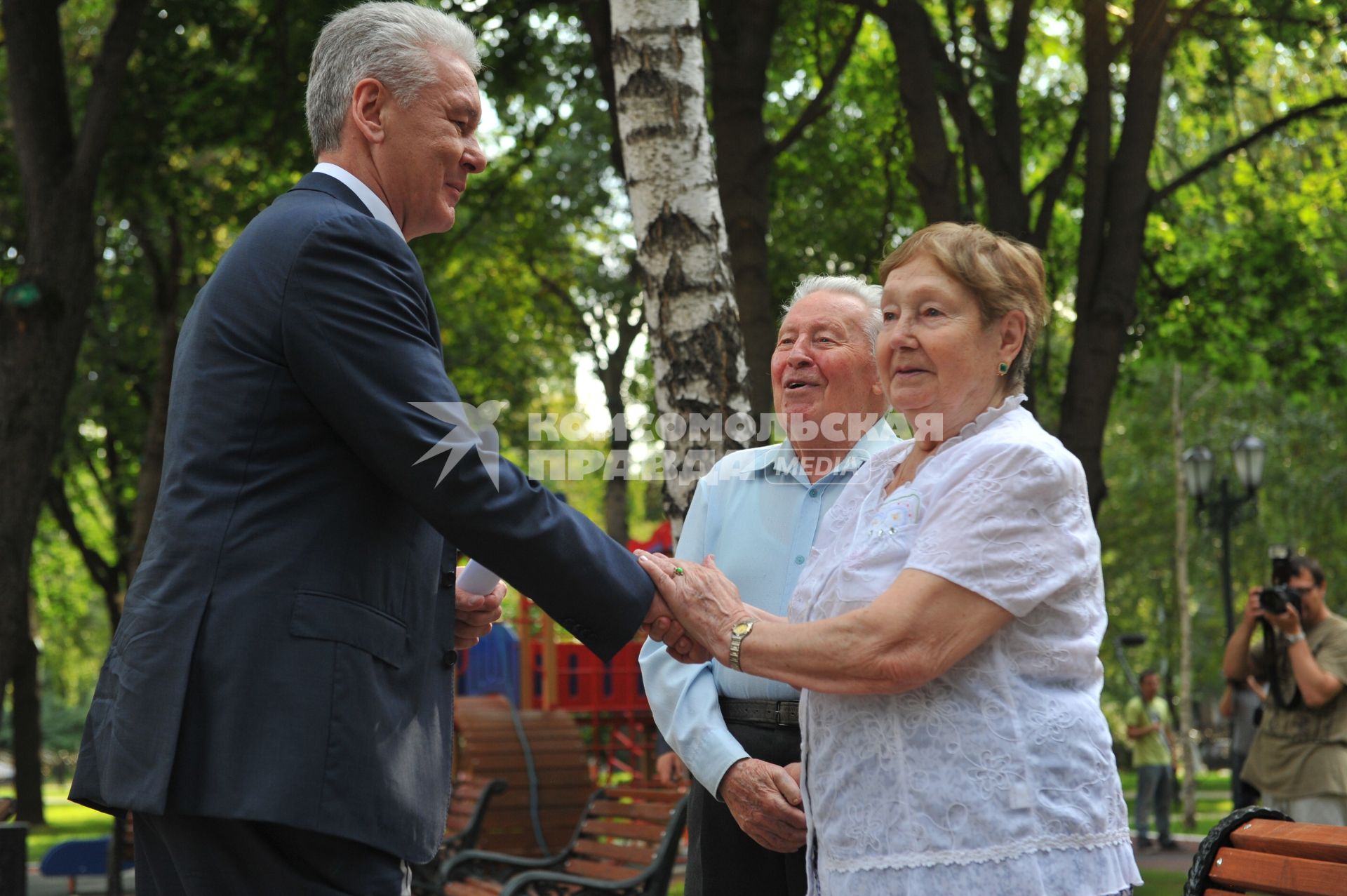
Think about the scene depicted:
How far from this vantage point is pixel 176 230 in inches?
632

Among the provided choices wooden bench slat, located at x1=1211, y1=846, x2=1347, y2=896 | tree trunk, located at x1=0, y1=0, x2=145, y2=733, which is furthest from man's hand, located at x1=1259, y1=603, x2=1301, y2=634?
tree trunk, located at x1=0, y1=0, x2=145, y2=733

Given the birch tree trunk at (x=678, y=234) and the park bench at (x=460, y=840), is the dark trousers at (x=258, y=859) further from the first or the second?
the park bench at (x=460, y=840)

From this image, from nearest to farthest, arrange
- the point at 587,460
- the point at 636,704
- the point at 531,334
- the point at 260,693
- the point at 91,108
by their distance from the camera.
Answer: the point at 260,693 → the point at 587,460 → the point at 91,108 → the point at 636,704 → the point at 531,334

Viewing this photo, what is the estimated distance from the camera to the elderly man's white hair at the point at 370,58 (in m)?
2.77

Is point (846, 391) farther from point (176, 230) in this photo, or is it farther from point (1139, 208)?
point (176, 230)

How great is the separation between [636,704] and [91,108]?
8426 millimetres

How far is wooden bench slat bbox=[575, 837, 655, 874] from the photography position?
654 cm

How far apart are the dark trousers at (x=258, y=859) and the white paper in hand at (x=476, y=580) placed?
29.8 inches

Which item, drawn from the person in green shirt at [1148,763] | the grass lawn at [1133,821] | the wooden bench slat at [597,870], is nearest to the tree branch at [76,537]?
the grass lawn at [1133,821]

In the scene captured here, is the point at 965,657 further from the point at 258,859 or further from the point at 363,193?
the point at 363,193

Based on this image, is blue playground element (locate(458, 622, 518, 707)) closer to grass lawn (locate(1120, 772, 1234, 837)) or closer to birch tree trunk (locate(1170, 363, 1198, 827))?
grass lawn (locate(1120, 772, 1234, 837))

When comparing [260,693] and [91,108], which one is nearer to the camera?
[260,693]

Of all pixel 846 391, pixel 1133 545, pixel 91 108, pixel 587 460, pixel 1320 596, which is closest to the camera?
pixel 846 391

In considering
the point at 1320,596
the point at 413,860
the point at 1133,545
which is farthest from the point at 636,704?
the point at 1133,545
